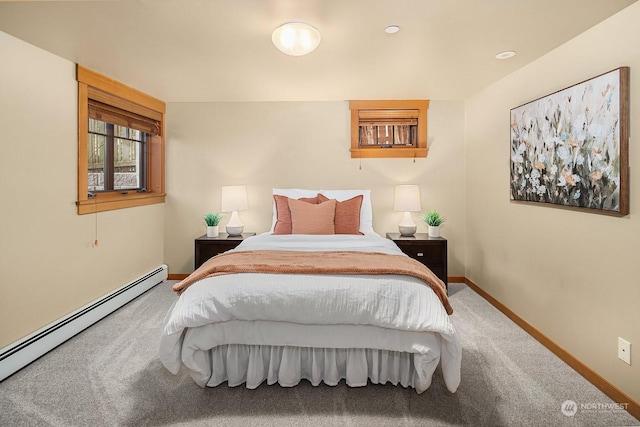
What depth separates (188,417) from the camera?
1.78 meters

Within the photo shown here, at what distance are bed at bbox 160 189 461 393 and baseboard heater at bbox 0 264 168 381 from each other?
3.68 feet

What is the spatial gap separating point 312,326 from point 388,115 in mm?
3003

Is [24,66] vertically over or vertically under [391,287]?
over

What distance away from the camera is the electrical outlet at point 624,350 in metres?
1.88

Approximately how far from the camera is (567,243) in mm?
2395

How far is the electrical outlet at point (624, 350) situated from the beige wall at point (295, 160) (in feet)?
7.50

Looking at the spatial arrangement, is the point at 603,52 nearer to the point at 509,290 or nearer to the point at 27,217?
the point at 509,290

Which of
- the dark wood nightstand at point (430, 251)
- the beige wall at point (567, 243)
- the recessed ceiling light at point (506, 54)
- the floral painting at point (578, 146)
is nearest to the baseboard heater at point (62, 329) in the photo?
the dark wood nightstand at point (430, 251)

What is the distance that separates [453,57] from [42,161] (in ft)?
10.5

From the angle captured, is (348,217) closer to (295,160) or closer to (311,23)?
(295,160)

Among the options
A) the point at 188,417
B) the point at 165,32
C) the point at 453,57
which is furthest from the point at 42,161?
the point at 453,57

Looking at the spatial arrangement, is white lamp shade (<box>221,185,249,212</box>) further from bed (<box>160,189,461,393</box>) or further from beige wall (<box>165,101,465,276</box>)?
bed (<box>160,189,461,393</box>)

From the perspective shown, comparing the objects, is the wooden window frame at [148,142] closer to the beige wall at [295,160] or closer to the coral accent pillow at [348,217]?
the beige wall at [295,160]

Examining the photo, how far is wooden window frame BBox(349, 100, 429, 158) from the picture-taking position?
13.4 feet
